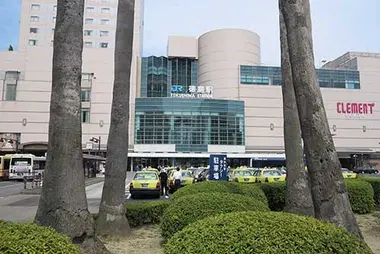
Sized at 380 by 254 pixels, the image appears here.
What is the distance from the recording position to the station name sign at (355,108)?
83250 mm

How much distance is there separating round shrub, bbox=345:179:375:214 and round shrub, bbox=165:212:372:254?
1039 cm

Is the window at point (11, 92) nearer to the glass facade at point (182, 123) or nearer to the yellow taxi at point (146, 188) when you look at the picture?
the glass facade at point (182, 123)

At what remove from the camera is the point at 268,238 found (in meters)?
3.61

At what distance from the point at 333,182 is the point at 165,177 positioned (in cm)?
1799

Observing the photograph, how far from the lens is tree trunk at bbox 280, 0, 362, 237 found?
228 inches

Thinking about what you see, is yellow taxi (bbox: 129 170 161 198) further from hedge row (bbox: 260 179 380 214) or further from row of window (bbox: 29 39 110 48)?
row of window (bbox: 29 39 110 48)

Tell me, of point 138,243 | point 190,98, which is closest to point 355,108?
point 190,98

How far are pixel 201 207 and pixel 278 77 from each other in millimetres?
78804

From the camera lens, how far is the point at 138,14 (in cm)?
8412

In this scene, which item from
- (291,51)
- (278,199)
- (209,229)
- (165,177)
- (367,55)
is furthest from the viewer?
(367,55)

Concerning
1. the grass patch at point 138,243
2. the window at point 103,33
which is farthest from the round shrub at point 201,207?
the window at point 103,33

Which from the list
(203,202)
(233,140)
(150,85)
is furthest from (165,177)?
(150,85)

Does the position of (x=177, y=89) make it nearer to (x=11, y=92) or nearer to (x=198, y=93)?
(x=198, y=93)

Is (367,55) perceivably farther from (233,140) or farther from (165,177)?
(165,177)
